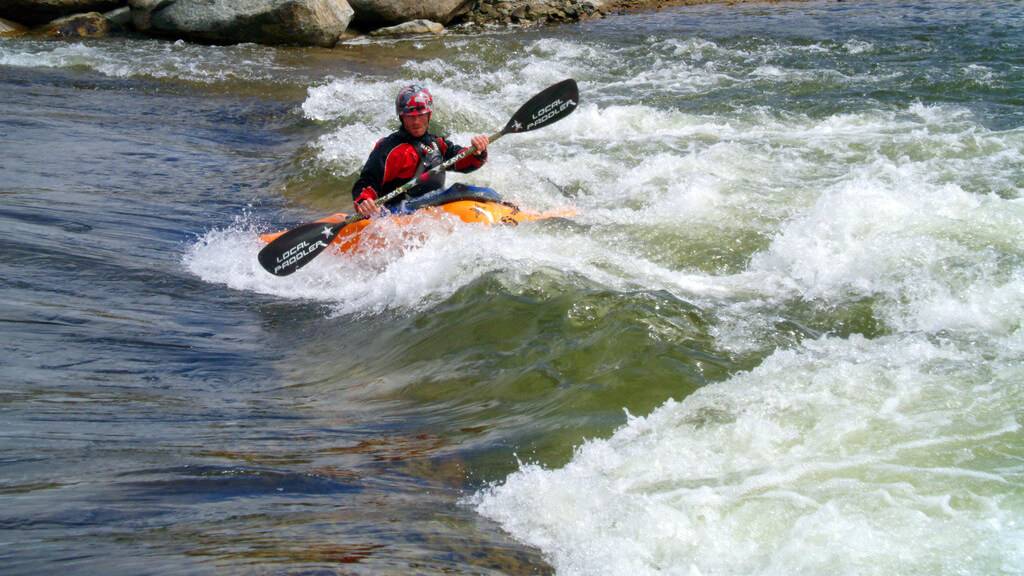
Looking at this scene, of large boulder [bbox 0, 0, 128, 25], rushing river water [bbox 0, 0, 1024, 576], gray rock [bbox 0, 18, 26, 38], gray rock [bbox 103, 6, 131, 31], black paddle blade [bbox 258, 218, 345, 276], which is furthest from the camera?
gray rock [bbox 103, 6, 131, 31]

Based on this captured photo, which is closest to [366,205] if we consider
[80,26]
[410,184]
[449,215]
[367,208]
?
[367,208]

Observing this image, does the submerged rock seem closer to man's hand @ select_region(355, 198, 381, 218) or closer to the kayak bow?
the kayak bow

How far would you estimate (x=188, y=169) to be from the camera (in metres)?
9.85

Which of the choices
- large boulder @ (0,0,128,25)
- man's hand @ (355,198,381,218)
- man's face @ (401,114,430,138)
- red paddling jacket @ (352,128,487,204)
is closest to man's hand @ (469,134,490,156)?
red paddling jacket @ (352,128,487,204)

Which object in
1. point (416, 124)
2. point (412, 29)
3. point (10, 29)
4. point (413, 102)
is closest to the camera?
point (413, 102)

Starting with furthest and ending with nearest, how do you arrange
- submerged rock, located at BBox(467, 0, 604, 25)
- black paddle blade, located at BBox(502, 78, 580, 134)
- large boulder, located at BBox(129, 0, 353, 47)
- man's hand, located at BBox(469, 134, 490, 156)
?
submerged rock, located at BBox(467, 0, 604, 25), large boulder, located at BBox(129, 0, 353, 47), black paddle blade, located at BBox(502, 78, 580, 134), man's hand, located at BBox(469, 134, 490, 156)

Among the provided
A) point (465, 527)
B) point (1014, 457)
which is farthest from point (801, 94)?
point (465, 527)

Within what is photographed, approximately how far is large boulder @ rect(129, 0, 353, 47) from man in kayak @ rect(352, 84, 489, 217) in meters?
10.6

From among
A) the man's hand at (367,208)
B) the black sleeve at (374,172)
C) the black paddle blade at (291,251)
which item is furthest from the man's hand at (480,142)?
the black paddle blade at (291,251)

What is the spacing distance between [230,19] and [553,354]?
14.1 m

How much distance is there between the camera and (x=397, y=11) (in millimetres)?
19281

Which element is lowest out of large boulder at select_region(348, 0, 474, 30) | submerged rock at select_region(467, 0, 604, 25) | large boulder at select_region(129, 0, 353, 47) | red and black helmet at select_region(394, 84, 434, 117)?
submerged rock at select_region(467, 0, 604, 25)

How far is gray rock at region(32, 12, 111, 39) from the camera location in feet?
57.9

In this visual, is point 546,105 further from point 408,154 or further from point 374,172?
point 374,172
